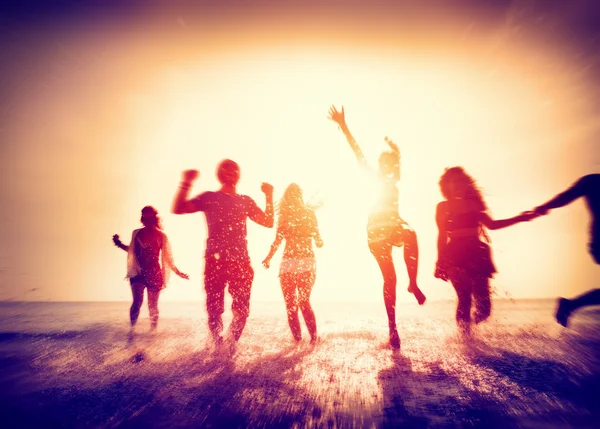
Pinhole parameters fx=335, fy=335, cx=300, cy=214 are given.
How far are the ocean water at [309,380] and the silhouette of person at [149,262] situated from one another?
2.17 feet

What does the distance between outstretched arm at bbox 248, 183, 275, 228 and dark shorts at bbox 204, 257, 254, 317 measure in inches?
22.2

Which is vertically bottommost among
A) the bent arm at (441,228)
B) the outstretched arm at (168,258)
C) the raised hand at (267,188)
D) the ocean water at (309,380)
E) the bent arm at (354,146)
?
the ocean water at (309,380)

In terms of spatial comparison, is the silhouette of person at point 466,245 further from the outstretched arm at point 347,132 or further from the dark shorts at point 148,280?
the dark shorts at point 148,280

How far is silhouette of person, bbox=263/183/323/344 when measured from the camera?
466cm

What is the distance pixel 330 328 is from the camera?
597 cm

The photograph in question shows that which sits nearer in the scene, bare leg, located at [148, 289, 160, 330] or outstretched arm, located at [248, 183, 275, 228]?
outstretched arm, located at [248, 183, 275, 228]

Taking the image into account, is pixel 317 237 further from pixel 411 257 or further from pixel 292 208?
pixel 411 257

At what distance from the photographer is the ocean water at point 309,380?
2.22 meters

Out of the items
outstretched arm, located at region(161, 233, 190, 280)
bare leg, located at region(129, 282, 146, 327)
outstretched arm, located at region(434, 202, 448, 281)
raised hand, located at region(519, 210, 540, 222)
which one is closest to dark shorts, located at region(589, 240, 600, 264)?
raised hand, located at region(519, 210, 540, 222)

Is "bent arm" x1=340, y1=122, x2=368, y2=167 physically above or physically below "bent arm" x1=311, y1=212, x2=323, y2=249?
above

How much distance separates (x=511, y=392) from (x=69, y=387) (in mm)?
3668

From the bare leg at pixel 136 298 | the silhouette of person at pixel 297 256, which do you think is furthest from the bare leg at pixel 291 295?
the bare leg at pixel 136 298

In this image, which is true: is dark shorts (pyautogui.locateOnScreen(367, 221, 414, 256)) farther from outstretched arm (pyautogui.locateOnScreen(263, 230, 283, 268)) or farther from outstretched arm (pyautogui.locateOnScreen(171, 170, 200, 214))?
outstretched arm (pyautogui.locateOnScreen(171, 170, 200, 214))

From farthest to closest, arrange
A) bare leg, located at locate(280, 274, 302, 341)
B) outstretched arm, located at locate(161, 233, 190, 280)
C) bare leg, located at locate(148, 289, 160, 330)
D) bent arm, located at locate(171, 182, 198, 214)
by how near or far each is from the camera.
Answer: outstretched arm, located at locate(161, 233, 190, 280) → bare leg, located at locate(148, 289, 160, 330) → bare leg, located at locate(280, 274, 302, 341) → bent arm, located at locate(171, 182, 198, 214)
